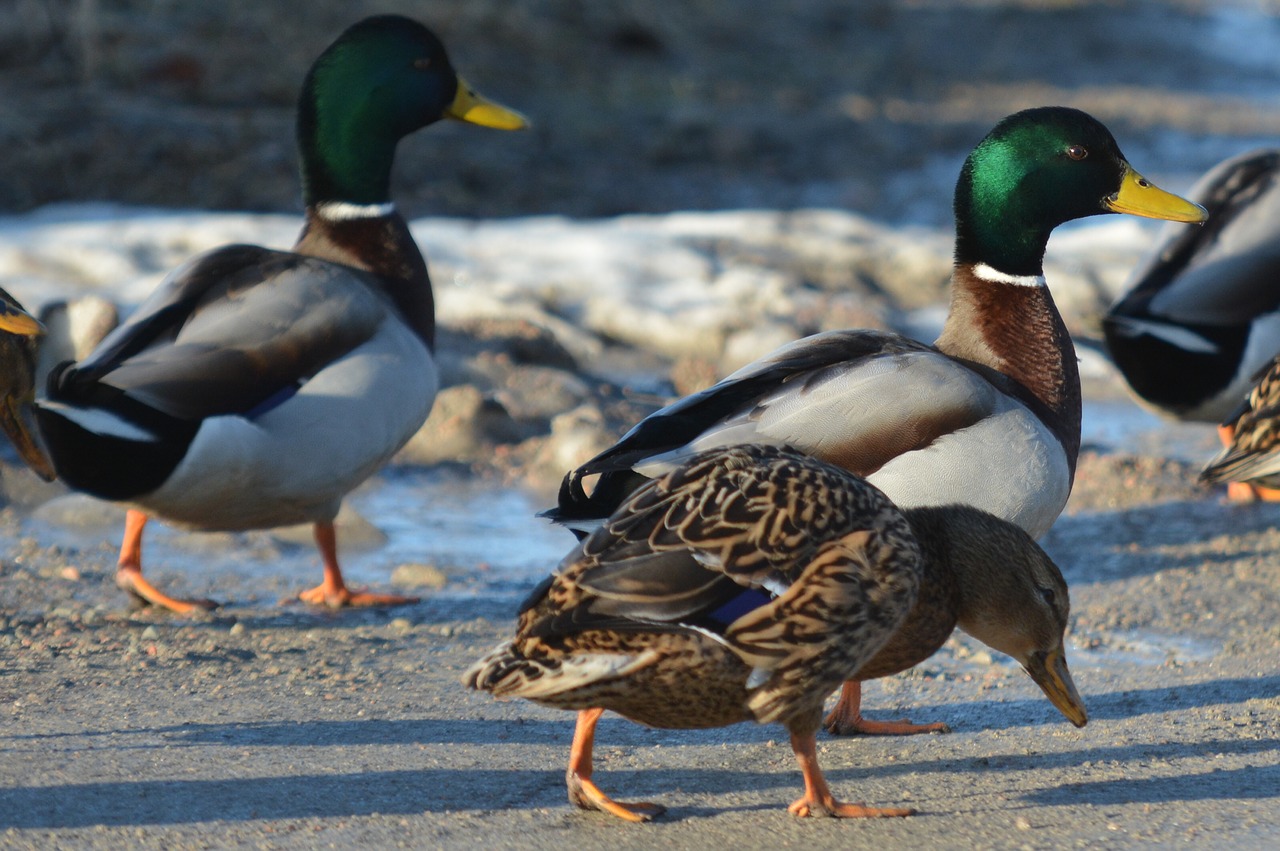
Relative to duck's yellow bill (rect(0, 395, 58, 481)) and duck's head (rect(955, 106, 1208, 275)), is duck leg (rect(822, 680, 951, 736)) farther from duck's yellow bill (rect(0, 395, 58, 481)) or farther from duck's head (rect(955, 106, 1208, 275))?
duck's yellow bill (rect(0, 395, 58, 481))

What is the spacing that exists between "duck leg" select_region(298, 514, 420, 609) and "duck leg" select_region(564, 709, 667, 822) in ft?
5.71

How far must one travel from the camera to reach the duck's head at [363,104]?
225 inches

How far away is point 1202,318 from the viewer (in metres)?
6.54

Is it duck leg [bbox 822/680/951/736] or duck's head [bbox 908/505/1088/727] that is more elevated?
duck's head [bbox 908/505/1088/727]

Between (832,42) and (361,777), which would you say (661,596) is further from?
(832,42)

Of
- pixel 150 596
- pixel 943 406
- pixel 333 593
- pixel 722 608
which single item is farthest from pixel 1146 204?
pixel 150 596

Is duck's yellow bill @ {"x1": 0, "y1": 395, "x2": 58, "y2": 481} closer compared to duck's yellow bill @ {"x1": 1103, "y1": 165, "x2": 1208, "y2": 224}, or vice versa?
duck's yellow bill @ {"x1": 0, "y1": 395, "x2": 58, "y2": 481}

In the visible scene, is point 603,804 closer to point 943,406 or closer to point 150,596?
point 943,406

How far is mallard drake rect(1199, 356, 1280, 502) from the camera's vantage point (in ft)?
16.9

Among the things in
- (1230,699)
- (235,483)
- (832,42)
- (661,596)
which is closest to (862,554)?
(661,596)

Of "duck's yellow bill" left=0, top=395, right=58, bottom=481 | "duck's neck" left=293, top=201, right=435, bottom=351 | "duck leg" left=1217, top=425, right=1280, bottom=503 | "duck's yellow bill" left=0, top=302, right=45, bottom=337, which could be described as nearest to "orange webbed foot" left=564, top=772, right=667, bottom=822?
"duck's yellow bill" left=0, top=302, right=45, bottom=337

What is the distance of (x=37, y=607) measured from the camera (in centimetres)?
466

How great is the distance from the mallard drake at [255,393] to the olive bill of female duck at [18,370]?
0.79ft

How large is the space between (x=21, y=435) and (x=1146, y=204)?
3206mm
